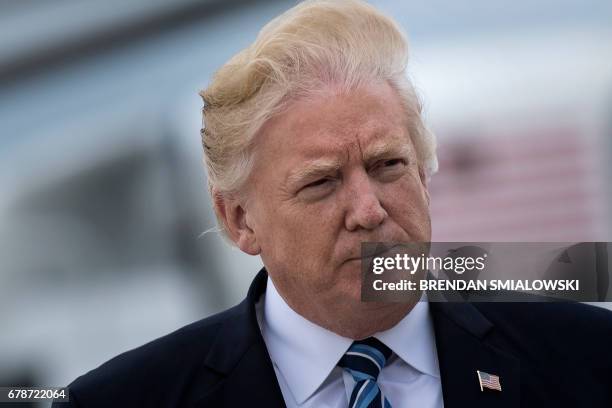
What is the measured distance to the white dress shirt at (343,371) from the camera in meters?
1.58

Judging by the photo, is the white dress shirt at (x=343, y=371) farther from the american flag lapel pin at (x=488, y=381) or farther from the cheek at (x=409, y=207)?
the cheek at (x=409, y=207)

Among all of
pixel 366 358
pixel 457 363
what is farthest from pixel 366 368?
pixel 457 363

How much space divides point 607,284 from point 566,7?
29.5 inches

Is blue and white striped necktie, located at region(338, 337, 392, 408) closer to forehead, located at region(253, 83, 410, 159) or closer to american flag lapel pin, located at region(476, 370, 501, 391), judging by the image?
american flag lapel pin, located at region(476, 370, 501, 391)

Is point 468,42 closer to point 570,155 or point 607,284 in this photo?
point 570,155

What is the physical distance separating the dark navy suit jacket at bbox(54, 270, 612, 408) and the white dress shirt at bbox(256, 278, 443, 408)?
0.03m

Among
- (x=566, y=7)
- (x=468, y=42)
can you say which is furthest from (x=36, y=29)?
(x=566, y=7)

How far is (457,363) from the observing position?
159cm

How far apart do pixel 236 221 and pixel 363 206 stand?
0.36m

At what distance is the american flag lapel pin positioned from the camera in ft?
5.15

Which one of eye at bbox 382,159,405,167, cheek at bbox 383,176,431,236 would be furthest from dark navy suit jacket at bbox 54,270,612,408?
eye at bbox 382,159,405,167

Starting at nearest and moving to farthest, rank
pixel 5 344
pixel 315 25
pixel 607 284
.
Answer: pixel 315 25 → pixel 607 284 → pixel 5 344

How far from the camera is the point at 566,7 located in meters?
2.15

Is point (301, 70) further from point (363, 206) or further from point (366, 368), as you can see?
point (366, 368)
